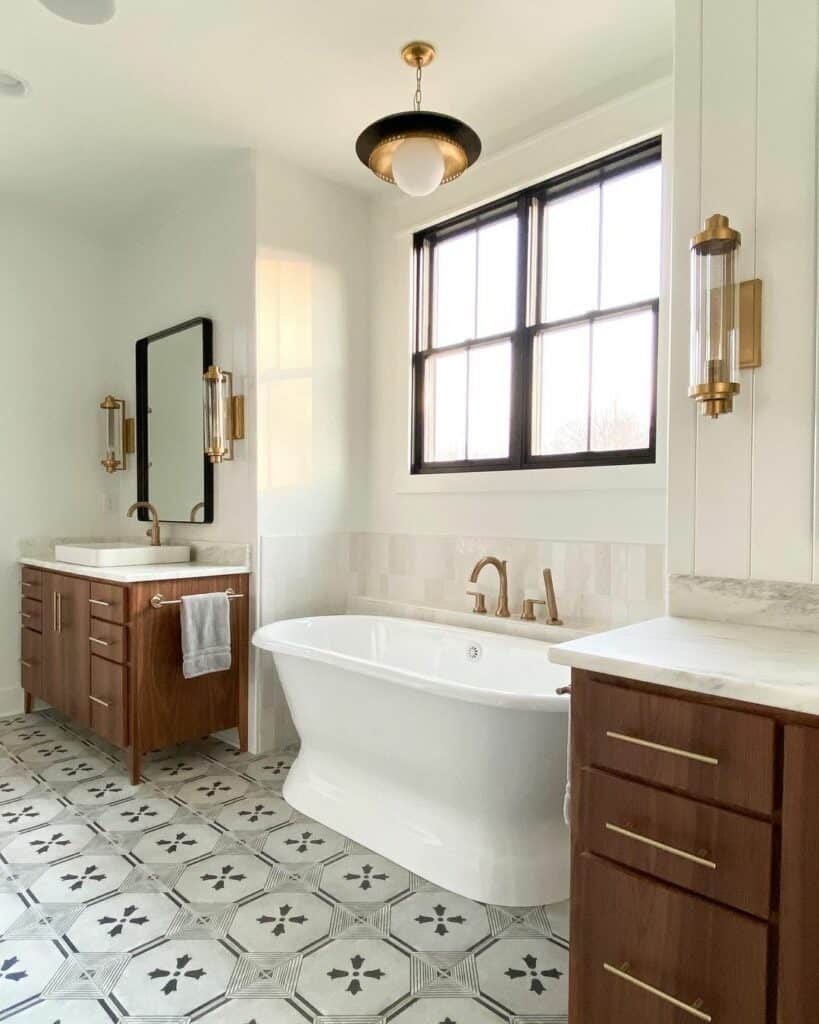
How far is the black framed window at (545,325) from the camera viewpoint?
2.61 metres

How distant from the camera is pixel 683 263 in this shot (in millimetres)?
1708

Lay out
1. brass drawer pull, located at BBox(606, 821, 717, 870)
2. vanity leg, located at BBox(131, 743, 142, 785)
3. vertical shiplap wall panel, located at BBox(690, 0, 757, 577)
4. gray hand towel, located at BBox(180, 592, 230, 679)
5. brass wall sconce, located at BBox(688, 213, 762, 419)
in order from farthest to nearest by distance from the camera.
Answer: gray hand towel, located at BBox(180, 592, 230, 679) → vanity leg, located at BBox(131, 743, 142, 785) → vertical shiplap wall panel, located at BBox(690, 0, 757, 577) → brass wall sconce, located at BBox(688, 213, 762, 419) → brass drawer pull, located at BBox(606, 821, 717, 870)

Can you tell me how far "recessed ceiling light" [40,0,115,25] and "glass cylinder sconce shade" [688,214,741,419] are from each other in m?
2.04

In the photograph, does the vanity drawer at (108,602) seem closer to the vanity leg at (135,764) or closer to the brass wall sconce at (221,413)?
the vanity leg at (135,764)

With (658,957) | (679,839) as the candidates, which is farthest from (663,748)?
(658,957)

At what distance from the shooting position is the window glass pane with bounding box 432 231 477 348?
322 centimetres

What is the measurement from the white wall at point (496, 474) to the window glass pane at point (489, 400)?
0.57ft

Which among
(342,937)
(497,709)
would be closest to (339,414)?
(497,709)

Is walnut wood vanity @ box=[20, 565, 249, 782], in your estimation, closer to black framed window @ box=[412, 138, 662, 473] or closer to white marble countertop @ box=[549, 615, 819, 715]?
black framed window @ box=[412, 138, 662, 473]

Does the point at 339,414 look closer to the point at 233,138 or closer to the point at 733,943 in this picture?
the point at 233,138

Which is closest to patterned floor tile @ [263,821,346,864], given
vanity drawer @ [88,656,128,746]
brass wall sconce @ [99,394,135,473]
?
vanity drawer @ [88,656,128,746]

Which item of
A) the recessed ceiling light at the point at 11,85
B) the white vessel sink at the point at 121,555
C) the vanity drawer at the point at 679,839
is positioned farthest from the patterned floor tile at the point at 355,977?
the recessed ceiling light at the point at 11,85

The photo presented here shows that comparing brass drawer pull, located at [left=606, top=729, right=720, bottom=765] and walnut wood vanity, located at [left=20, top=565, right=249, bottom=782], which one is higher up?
brass drawer pull, located at [left=606, top=729, right=720, bottom=765]

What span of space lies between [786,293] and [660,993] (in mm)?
1463
